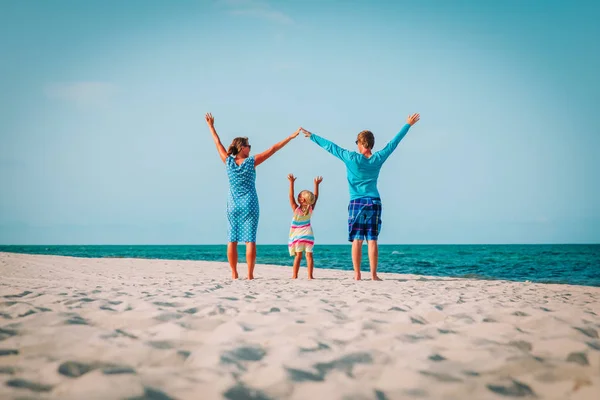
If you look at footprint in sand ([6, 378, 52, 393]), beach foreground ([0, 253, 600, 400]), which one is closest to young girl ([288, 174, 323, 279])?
Result: beach foreground ([0, 253, 600, 400])

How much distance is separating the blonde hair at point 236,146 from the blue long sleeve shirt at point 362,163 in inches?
40.5

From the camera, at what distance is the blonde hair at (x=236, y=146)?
5730 mm

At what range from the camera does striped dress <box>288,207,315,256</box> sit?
6609 millimetres

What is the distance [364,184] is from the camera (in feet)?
19.3

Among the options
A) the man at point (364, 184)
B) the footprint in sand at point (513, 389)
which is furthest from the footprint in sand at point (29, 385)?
the man at point (364, 184)

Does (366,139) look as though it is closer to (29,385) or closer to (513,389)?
(513,389)

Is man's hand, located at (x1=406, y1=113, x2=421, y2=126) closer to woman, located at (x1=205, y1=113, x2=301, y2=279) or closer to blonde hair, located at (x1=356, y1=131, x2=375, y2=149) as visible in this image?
blonde hair, located at (x1=356, y1=131, x2=375, y2=149)

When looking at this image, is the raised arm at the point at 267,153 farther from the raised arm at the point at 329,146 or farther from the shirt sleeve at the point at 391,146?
the shirt sleeve at the point at 391,146

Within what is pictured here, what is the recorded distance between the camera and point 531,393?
1.63 meters

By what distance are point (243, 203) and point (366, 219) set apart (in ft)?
5.88

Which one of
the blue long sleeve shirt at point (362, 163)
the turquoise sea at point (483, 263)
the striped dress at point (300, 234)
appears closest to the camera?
the blue long sleeve shirt at point (362, 163)

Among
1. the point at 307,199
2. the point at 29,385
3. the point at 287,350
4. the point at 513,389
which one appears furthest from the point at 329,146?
the point at 29,385

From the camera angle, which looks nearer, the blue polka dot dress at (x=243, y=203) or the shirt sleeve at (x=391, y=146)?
the blue polka dot dress at (x=243, y=203)

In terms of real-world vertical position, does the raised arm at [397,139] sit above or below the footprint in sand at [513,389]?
above
